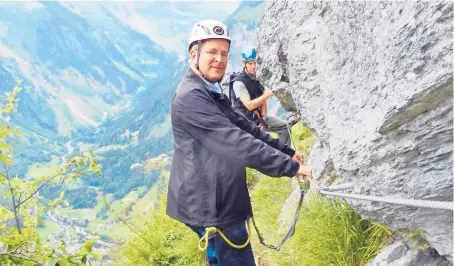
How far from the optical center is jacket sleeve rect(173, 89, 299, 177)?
11.1 feet

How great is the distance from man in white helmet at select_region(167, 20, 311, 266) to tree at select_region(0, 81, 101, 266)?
37.2 inches

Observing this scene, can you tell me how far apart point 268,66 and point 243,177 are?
4.21m

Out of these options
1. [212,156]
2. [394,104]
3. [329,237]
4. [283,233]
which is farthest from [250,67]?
[394,104]

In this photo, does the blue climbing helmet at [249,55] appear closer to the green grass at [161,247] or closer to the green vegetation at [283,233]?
the green vegetation at [283,233]

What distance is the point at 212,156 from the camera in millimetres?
3625

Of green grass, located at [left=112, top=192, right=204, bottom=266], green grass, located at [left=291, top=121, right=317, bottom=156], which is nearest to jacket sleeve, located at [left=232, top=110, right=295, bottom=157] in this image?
green grass, located at [left=112, top=192, right=204, bottom=266]

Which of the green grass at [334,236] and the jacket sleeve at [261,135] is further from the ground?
the jacket sleeve at [261,135]

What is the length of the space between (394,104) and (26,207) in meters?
3.32

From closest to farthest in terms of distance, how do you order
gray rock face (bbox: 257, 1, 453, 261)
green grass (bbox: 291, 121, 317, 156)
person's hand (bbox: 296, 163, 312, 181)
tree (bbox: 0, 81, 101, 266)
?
gray rock face (bbox: 257, 1, 453, 261), tree (bbox: 0, 81, 101, 266), person's hand (bbox: 296, 163, 312, 181), green grass (bbox: 291, 121, 317, 156)

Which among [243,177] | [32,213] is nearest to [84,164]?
[32,213]

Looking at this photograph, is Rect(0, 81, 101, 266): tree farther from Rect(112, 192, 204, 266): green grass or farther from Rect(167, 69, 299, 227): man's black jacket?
Rect(112, 192, 204, 266): green grass

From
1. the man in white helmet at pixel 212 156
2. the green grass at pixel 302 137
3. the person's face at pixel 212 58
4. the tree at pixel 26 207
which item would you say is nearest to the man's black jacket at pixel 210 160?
the man in white helmet at pixel 212 156

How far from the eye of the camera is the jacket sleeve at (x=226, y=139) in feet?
11.1

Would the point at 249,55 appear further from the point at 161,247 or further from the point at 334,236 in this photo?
the point at 334,236
